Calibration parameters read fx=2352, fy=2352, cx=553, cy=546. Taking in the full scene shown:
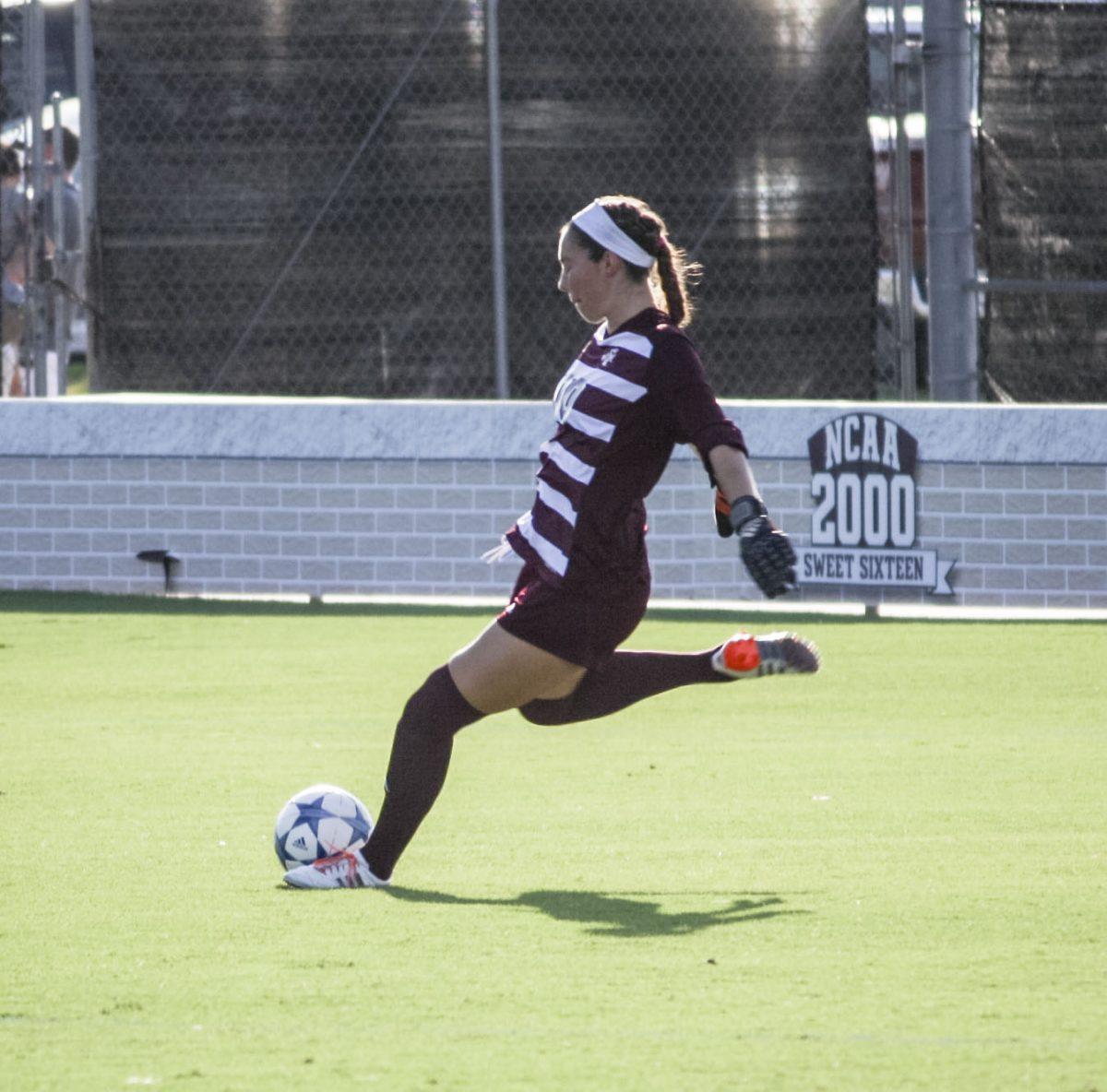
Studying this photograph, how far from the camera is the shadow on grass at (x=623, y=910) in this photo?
5.36 metres

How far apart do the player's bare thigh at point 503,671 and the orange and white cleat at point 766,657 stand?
1.24ft

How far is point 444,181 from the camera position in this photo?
1409 cm

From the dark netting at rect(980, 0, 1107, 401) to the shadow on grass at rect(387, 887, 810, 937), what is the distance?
8.44 meters

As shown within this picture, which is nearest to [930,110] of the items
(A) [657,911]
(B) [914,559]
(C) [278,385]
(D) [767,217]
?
(D) [767,217]

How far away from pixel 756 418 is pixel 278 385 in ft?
10.5

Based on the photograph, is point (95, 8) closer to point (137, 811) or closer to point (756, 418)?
point (756, 418)

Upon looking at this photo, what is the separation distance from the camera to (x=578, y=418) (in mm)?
5844

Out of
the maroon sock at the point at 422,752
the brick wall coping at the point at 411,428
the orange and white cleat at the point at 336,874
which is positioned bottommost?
the orange and white cleat at the point at 336,874

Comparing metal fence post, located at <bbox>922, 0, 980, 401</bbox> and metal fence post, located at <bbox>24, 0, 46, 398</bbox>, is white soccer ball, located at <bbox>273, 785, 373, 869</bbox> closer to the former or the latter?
metal fence post, located at <bbox>922, 0, 980, 401</bbox>

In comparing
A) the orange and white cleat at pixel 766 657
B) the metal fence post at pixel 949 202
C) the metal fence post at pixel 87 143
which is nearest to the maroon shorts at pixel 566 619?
the orange and white cleat at pixel 766 657

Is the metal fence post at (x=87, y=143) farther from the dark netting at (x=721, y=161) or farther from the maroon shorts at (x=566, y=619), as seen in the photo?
the maroon shorts at (x=566, y=619)

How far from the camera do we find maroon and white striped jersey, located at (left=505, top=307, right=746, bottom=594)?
5.76 m

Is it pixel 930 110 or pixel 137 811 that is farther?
pixel 930 110

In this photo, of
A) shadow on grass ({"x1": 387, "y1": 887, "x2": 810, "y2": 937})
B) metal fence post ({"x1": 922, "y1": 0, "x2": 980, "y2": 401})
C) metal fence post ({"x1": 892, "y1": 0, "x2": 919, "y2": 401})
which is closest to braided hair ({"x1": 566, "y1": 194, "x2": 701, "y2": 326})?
shadow on grass ({"x1": 387, "y1": 887, "x2": 810, "y2": 937})
